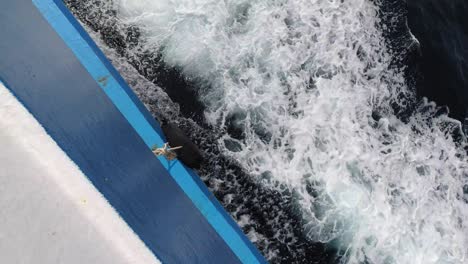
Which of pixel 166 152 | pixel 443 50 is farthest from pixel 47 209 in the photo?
pixel 443 50

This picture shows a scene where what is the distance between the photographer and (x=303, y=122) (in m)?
4.56

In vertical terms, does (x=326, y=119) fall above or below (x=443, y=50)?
above

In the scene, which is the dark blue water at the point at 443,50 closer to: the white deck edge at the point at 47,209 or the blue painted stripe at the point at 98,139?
the blue painted stripe at the point at 98,139

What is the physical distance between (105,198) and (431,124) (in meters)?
3.81

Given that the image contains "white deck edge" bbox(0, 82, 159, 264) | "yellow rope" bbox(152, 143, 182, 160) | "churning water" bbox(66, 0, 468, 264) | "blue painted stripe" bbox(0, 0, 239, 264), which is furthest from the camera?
"churning water" bbox(66, 0, 468, 264)

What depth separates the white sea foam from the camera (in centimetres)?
445

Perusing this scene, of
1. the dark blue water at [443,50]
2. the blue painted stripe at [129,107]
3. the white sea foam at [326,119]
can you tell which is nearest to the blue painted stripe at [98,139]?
the blue painted stripe at [129,107]

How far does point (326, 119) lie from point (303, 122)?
0.86 ft

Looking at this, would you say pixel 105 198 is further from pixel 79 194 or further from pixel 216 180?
pixel 216 180

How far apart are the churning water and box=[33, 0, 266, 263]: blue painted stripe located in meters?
0.82

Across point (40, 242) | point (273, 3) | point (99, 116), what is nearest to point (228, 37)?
point (273, 3)

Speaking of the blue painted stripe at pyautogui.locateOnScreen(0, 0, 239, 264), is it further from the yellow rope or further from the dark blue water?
the dark blue water

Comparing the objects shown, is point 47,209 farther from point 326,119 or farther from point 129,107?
point 326,119

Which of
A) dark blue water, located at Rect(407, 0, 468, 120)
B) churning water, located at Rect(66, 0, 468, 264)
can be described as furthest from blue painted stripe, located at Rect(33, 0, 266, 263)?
dark blue water, located at Rect(407, 0, 468, 120)
